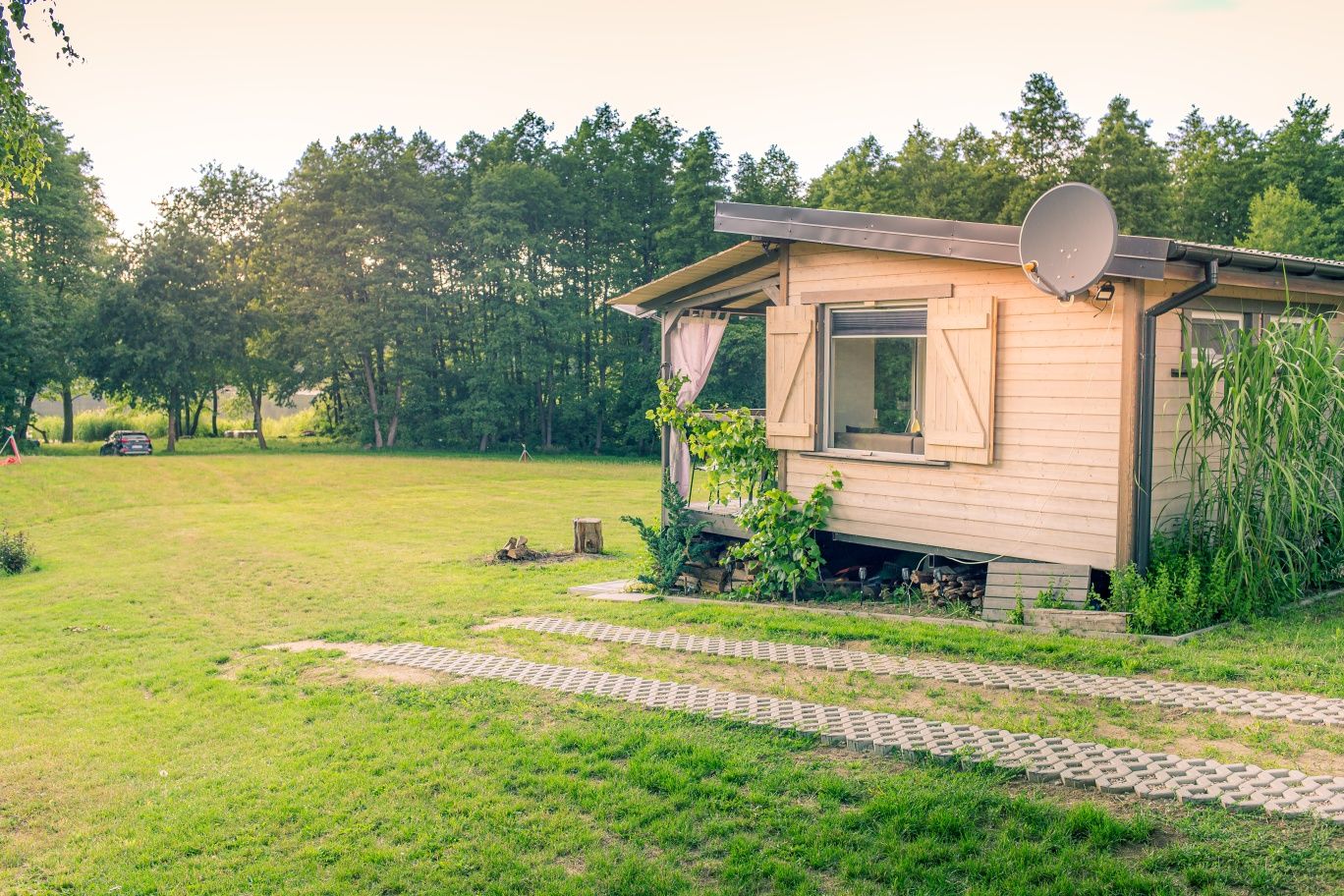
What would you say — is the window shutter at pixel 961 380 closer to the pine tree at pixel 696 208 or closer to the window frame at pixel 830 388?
the window frame at pixel 830 388

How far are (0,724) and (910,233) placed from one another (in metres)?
7.86

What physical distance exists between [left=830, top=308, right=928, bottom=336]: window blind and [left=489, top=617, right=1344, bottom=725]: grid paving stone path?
334cm

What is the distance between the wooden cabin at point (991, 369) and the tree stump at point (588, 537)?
4412 mm

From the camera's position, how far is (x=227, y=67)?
18.3 m

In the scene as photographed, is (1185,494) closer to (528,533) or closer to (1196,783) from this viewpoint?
(1196,783)

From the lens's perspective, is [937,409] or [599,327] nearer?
[937,409]

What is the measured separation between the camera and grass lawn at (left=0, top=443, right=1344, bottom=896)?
386 centimetres

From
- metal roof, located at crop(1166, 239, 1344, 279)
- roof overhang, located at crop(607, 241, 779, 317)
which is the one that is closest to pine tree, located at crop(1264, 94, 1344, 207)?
metal roof, located at crop(1166, 239, 1344, 279)

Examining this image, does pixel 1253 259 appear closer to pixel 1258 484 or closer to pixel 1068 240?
pixel 1068 240

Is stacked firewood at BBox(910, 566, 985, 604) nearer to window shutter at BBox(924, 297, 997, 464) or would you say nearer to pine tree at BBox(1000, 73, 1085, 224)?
window shutter at BBox(924, 297, 997, 464)

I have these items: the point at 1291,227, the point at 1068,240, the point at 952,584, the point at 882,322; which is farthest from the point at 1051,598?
the point at 1291,227

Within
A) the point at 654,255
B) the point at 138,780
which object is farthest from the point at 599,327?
the point at 138,780

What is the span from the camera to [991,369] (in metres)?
8.39

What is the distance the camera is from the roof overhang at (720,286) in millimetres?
10523
